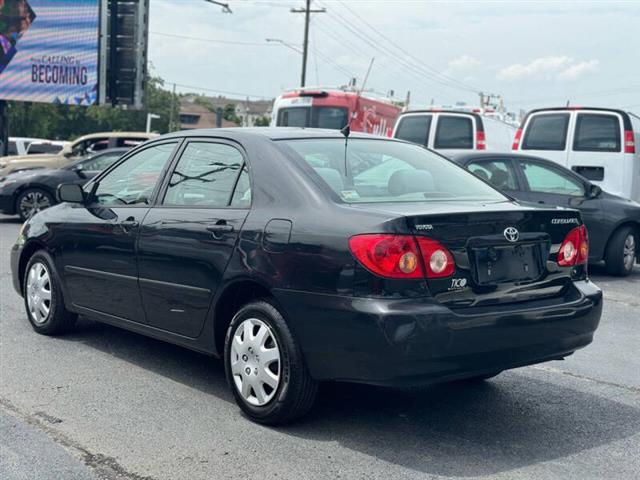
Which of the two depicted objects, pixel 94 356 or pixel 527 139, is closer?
pixel 94 356

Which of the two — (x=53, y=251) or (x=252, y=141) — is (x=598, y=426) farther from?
(x=53, y=251)

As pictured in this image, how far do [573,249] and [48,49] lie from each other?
27.1m

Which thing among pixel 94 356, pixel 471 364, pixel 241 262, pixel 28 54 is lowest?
pixel 94 356

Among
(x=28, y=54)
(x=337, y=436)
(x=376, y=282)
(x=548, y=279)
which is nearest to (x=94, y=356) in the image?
(x=337, y=436)

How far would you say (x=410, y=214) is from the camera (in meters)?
4.15

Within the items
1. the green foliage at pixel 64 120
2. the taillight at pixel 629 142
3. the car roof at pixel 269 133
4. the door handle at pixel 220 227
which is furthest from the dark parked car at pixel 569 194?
the green foliage at pixel 64 120

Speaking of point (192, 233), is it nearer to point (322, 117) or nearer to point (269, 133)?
point (269, 133)

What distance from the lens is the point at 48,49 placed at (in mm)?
28922

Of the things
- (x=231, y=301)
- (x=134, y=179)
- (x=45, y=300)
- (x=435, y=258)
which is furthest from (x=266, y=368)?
(x=45, y=300)

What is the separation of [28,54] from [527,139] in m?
19.9

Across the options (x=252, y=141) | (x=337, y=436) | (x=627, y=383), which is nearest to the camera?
(x=337, y=436)

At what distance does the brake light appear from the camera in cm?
404

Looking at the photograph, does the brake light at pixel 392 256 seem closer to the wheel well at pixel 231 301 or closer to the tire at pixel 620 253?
the wheel well at pixel 231 301

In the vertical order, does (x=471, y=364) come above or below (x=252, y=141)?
below
